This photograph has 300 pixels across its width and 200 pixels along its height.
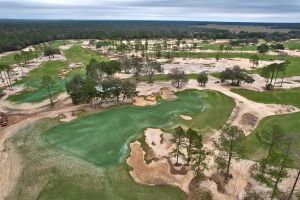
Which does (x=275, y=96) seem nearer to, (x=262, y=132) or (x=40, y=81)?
(x=262, y=132)

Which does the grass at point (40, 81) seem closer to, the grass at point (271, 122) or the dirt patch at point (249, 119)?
the dirt patch at point (249, 119)

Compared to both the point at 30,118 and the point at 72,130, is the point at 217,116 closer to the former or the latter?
the point at 72,130

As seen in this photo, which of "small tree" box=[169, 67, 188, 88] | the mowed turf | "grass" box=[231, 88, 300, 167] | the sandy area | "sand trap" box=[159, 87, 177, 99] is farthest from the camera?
the sandy area

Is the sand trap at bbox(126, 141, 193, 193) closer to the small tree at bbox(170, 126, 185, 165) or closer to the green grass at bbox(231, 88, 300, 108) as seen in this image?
the small tree at bbox(170, 126, 185, 165)

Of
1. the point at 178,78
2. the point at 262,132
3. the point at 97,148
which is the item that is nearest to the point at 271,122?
the point at 262,132

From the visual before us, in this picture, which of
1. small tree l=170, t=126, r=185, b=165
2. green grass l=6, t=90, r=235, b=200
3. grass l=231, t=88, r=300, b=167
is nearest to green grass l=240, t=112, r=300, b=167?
grass l=231, t=88, r=300, b=167

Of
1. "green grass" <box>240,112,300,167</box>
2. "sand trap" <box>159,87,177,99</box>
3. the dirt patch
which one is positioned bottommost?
"sand trap" <box>159,87,177,99</box>
